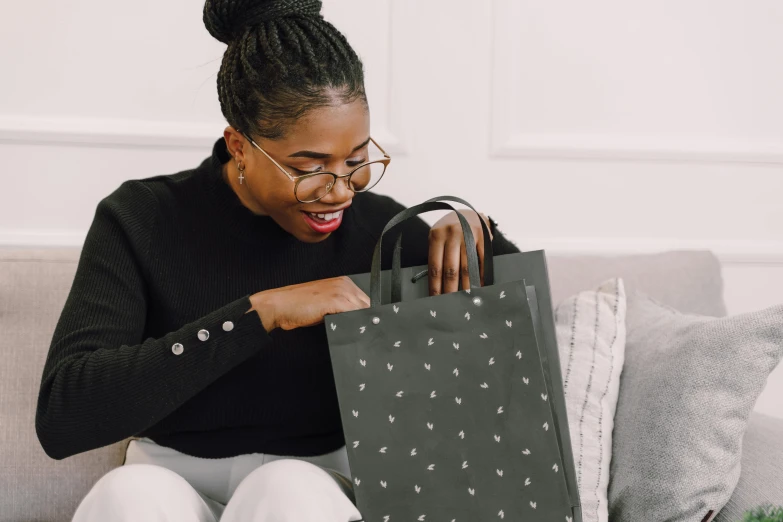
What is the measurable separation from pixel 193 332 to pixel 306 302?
15cm

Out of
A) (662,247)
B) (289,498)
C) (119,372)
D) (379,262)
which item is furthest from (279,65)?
(662,247)

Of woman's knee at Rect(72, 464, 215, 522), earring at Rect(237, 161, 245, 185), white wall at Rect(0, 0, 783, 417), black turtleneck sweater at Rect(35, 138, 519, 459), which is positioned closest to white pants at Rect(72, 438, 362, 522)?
woman's knee at Rect(72, 464, 215, 522)

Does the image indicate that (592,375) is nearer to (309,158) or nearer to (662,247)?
(309,158)

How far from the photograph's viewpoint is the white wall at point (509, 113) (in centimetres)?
170

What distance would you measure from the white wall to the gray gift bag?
86 cm

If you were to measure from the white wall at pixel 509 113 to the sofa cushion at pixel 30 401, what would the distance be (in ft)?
0.95

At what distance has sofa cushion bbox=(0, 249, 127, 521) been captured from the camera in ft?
4.42

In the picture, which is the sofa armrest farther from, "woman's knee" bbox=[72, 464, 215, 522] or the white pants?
"woman's knee" bbox=[72, 464, 215, 522]

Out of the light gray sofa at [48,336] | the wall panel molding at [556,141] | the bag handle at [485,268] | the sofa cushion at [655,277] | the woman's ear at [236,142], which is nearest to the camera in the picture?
the bag handle at [485,268]

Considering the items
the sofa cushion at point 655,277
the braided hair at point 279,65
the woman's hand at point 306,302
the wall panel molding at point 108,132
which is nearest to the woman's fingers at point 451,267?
the woman's hand at point 306,302

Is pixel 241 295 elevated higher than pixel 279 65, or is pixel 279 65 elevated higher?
pixel 279 65

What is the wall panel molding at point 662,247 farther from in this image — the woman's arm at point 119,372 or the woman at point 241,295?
the woman's arm at point 119,372

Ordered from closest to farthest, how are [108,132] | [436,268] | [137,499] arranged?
1. [137,499]
2. [436,268]
3. [108,132]

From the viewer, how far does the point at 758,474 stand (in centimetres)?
112
